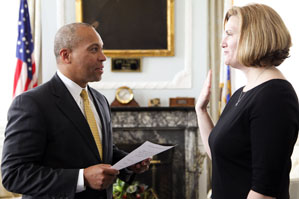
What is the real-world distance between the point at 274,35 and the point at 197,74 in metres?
3.58

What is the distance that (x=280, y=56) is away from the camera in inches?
63.9

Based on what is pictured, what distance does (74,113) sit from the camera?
1.95m

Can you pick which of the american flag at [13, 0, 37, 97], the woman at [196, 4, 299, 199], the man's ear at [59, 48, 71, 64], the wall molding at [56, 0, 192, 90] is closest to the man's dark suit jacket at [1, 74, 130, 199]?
the man's ear at [59, 48, 71, 64]

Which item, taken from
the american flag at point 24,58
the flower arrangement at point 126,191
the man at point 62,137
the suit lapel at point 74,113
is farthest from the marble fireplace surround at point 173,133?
the suit lapel at point 74,113

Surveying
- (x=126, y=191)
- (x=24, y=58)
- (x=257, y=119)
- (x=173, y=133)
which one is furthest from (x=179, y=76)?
(x=257, y=119)

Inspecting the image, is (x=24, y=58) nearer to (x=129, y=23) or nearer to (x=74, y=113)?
(x=129, y=23)

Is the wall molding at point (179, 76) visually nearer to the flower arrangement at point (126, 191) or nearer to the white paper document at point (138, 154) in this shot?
the flower arrangement at point (126, 191)

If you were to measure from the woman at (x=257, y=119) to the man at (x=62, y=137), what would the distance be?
568 millimetres

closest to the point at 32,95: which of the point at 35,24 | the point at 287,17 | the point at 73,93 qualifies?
the point at 73,93

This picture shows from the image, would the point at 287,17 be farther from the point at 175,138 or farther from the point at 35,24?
the point at 35,24

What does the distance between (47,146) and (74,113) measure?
0.22 meters

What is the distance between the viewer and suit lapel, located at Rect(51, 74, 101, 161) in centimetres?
193

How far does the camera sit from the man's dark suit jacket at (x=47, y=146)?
177 centimetres

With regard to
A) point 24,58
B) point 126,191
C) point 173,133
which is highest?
point 24,58
